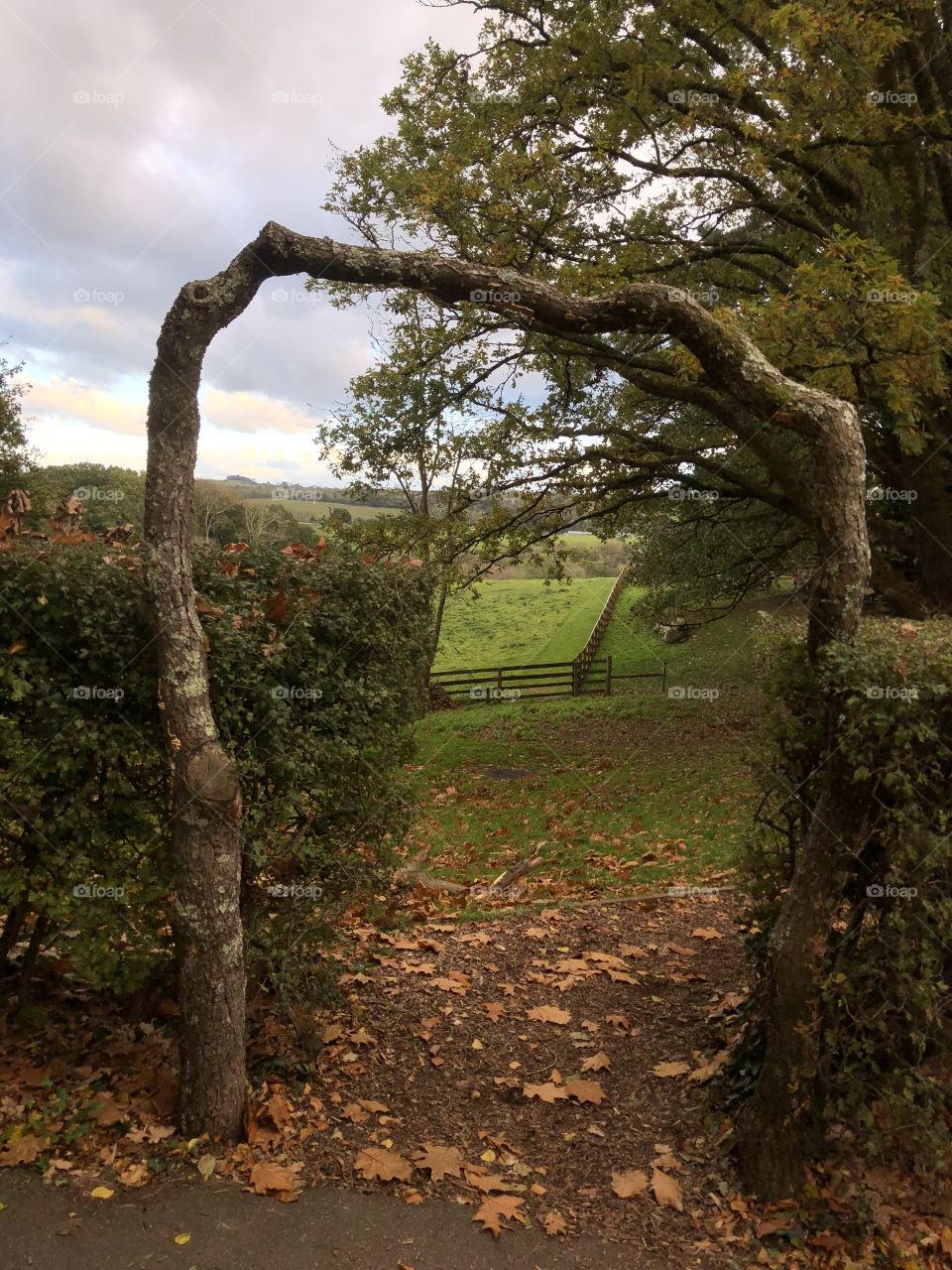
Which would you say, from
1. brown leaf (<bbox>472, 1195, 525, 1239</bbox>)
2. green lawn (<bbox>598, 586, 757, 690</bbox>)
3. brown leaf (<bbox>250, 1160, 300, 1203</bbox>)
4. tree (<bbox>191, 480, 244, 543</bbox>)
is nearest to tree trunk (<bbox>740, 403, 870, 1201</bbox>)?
brown leaf (<bbox>472, 1195, 525, 1239</bbox>)

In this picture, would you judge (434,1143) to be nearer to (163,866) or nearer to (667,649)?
(163,866)

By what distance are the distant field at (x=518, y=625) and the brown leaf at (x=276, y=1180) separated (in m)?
26.0

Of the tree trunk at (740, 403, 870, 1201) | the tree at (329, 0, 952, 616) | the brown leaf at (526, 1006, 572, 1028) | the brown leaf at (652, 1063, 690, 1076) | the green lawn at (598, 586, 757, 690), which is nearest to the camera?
the tree trunk at (740, 403, 870, 1201)

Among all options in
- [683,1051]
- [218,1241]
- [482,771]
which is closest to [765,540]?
[482,771]

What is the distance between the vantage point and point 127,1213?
3895mm

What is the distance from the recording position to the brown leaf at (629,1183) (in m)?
4.32

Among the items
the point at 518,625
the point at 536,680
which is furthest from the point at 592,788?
the point at 518,625

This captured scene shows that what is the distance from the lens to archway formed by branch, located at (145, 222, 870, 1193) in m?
4.19

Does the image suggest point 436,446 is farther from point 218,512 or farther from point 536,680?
point 536,680

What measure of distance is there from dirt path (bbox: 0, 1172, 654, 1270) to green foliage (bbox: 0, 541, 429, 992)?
1.06 metres

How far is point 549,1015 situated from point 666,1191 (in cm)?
165

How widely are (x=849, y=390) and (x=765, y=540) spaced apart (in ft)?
27.9

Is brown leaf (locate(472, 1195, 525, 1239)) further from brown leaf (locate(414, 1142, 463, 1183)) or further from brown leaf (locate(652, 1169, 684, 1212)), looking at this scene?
brown leaf (locate(652, 1169, 684, 1212))

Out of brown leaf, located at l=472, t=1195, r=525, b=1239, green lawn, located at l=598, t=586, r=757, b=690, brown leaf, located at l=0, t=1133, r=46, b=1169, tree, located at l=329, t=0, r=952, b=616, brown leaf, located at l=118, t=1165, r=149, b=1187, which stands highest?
tree, located at l=329, t=0, r=952, b=616
